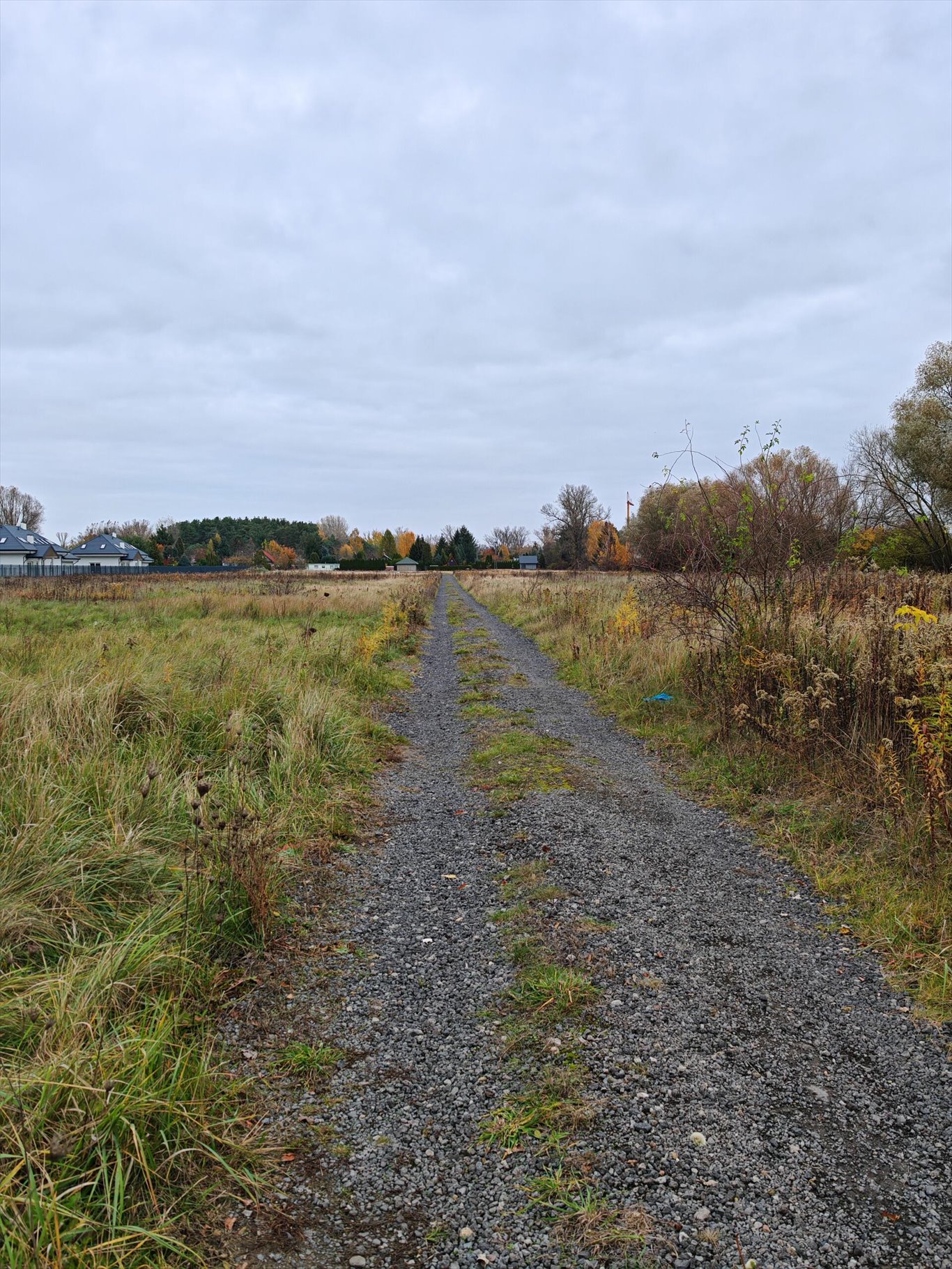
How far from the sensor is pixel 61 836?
3.83m

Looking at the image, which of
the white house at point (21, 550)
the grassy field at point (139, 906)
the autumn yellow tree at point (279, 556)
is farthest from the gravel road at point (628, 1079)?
the autumn yellow tree at point (279, 556)

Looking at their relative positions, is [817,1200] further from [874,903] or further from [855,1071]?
[874,903]

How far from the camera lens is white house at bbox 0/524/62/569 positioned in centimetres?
6606

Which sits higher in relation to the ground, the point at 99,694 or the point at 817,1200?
the point at 99,694

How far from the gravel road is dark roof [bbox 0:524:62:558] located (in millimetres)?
75895

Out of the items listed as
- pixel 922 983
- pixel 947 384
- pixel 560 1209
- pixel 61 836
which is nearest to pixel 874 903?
pixel 922 983

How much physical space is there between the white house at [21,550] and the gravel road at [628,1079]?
242ft

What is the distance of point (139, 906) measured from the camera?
11.6ft

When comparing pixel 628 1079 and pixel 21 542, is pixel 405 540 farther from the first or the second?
pixel 628 1079

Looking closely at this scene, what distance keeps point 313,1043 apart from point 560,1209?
1.22 metres

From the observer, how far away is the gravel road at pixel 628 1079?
2025 millimetres

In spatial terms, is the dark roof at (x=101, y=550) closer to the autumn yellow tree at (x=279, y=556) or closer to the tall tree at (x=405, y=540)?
the autumn yellow tree at (x=279, y=556)

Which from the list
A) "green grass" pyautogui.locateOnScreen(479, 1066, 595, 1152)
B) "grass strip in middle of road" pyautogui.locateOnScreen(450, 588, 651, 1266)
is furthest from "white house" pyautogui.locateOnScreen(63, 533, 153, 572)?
"green grass" pyautogui.locateOnScreen(479, 1066, 595, 1152)

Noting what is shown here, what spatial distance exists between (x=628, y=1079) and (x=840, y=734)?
4.23 meters
